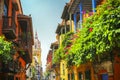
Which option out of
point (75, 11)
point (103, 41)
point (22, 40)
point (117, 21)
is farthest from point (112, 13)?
point (22, 40)

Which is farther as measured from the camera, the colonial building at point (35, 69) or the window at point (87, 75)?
the colonial building at point (35, 69)

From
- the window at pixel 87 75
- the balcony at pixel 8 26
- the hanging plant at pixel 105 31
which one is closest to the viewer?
the hanging plant at pixel 105 31

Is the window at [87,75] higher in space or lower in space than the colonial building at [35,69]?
lower

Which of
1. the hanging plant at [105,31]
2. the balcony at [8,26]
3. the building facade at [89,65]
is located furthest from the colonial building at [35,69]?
the hanging plant at [105,31]

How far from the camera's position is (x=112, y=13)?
350 inches

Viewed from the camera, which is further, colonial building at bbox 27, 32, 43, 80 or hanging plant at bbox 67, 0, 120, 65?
colonial building at bbox 27, 32, 43, 80

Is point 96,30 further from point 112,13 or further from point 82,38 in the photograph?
point 82,38

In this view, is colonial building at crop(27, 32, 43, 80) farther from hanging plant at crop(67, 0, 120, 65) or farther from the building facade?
hanging plant at crop(67, 0, 120, 65)

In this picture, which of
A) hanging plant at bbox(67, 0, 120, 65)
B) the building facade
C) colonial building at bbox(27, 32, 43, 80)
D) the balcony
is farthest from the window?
colonial building at bbox(27, 32, 43, 80)

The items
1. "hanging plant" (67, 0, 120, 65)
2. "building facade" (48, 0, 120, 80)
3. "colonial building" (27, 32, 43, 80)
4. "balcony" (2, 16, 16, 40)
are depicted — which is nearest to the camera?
"hanging plant" (67, 0, 120, 65)

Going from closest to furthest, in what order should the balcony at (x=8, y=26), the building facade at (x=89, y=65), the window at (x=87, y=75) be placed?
the building facade at (x=89, y=65) < the balcony at (x=8, y=26) < the window at (x=87, y=75)

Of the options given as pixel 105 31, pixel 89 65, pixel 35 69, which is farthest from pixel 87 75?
pixel 35 69

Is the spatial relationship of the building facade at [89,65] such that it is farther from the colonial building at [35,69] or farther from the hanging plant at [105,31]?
the colonial building at [35,69]

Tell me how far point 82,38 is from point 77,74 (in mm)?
10516
